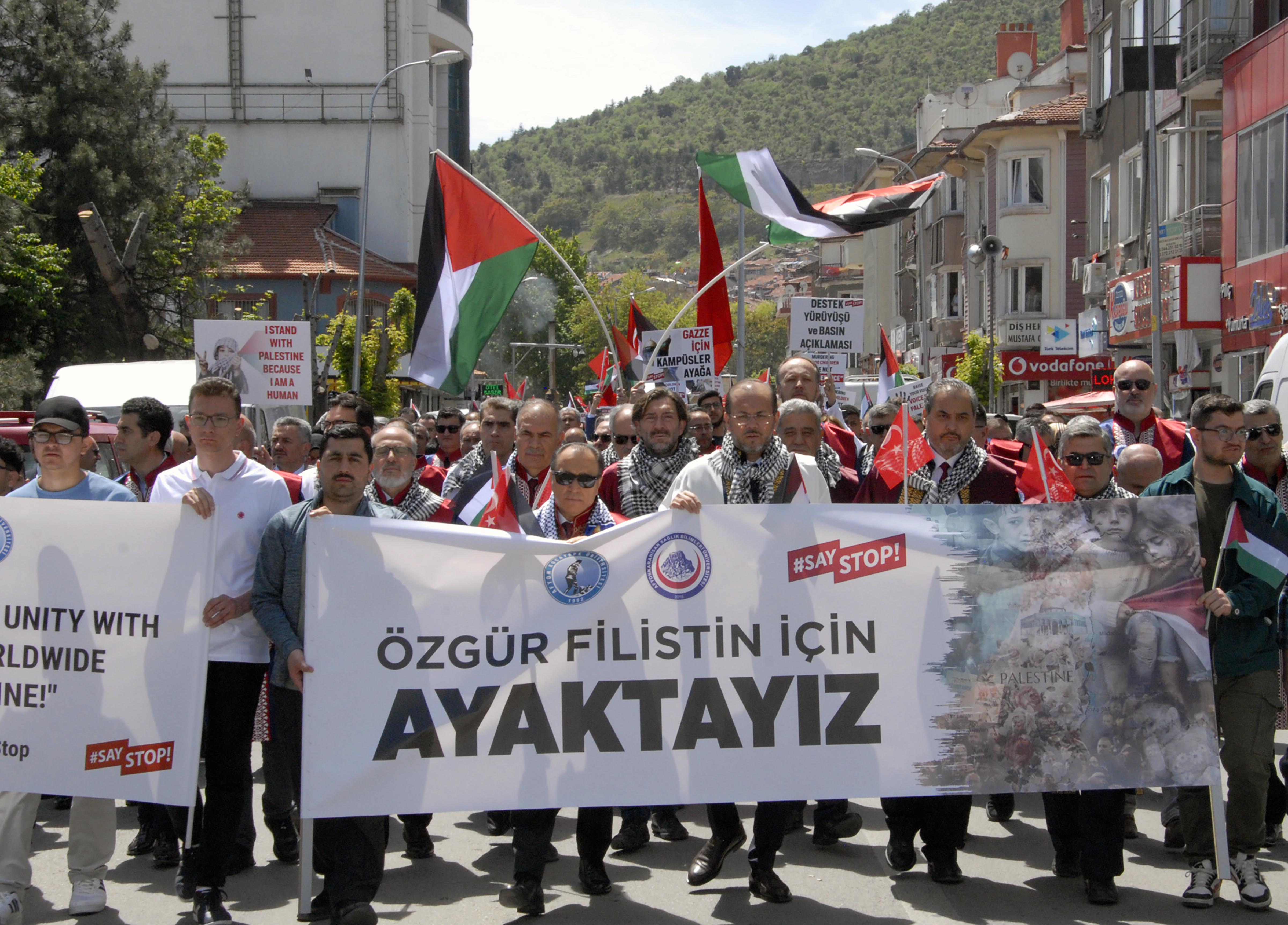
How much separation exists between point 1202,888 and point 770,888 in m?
1.71

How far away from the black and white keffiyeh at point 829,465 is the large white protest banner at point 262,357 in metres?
8.23

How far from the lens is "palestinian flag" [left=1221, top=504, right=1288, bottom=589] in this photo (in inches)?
219

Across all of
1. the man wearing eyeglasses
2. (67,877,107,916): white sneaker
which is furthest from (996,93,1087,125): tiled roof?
(67,877,107,916): white sneaker

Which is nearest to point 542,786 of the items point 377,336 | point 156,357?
point 156,357

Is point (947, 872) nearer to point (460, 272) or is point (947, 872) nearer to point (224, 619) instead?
point (224, 619)

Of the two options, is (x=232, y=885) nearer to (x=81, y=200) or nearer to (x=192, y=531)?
(x=192, y=531)

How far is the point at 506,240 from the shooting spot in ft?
33.0

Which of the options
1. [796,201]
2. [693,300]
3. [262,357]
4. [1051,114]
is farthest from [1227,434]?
[1051,114]

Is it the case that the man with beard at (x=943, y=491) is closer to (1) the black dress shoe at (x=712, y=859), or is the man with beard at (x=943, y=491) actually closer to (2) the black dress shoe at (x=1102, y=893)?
(2) the black dress shoe at (x=1102, y=893)

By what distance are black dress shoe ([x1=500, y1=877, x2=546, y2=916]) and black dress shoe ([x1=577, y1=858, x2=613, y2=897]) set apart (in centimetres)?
30

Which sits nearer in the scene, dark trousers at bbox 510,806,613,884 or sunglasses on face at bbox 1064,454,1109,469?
dark trousers at bbox 510,806,613,884

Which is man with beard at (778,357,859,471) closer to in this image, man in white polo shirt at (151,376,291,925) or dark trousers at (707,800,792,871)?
dark trousers at (707,800,792,871)

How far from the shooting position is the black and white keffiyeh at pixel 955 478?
5.98 meters

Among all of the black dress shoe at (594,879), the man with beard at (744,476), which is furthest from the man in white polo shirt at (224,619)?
the man with beard at (744,476)
